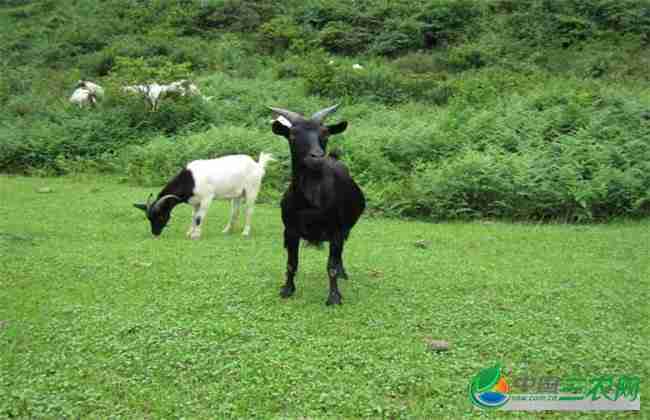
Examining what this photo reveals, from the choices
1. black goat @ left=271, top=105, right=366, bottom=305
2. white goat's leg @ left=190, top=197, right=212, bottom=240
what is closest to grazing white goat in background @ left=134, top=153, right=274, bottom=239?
white goat's leg @ left=190, top=197, right=212, bottom=240

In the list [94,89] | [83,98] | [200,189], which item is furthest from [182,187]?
[94,89]

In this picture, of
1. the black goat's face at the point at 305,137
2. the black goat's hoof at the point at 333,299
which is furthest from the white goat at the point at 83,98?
the black goat's hoof at the point at 333,299

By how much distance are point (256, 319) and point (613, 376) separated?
3558mm

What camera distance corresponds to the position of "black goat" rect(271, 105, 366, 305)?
6691mm

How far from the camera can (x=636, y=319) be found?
6914 mm

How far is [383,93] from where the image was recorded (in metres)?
23.3

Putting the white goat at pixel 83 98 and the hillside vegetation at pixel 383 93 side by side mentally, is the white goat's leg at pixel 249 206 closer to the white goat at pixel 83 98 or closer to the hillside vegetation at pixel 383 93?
the hillside vegetation at pixel 383 93

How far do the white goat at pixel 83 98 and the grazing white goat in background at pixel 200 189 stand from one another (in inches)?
514

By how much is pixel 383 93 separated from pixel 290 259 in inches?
667

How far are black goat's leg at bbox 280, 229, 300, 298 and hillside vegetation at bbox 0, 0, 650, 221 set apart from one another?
20.7ft

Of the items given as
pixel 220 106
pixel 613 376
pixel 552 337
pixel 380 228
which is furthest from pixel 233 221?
pixel 220 106

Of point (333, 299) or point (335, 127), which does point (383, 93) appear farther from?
point (333, 299)

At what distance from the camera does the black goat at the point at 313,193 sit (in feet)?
22.0

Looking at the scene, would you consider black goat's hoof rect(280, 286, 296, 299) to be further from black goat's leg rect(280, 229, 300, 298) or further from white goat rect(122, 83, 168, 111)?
white goat rect(122, 83, 168, 111)
